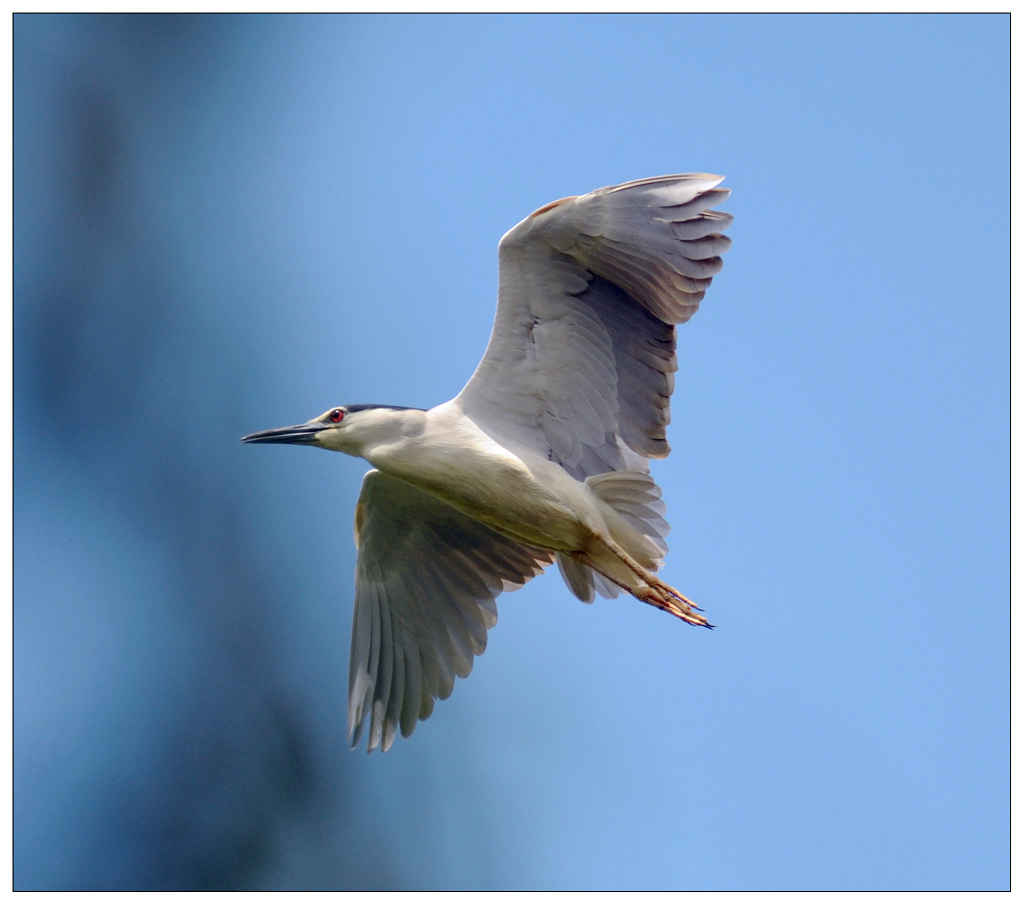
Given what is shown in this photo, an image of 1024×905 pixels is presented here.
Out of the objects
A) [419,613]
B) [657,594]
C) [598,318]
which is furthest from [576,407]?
[419,613]

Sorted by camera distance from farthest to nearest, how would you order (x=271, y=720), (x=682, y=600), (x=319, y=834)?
(x=271, y=720)
(x=319, y=834)
(x=682, y=600)

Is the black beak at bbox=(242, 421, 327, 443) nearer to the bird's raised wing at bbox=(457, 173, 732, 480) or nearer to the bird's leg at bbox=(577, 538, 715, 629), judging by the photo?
the bird's raised wing at bbox=(457, 173, 732, 480)

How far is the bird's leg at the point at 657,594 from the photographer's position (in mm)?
5332

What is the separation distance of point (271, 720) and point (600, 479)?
333 cm

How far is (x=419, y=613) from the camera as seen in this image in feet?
20.0

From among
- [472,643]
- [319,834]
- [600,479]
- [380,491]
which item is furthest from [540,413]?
[319,834]


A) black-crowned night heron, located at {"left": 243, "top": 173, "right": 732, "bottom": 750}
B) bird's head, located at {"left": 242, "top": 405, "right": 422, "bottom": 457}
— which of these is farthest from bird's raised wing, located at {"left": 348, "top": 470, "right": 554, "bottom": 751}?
bird's head, located at {"left": 242, "top": 405, "right": 422, "bottom": 457}

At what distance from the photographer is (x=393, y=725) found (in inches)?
240

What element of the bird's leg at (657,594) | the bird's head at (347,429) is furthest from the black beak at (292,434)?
the bird's leg at (657,594)

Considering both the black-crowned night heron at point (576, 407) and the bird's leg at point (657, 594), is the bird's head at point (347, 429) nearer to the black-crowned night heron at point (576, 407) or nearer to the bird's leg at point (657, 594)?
the black-crowned night heron at point (576, 407)

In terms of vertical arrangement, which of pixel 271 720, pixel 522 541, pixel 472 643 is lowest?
pixel 271 720

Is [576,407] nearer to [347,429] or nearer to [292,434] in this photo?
[347,429]

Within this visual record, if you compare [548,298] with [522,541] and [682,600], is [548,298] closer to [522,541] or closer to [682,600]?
[522,541]

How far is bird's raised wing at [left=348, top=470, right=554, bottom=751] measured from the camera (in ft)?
19.9
